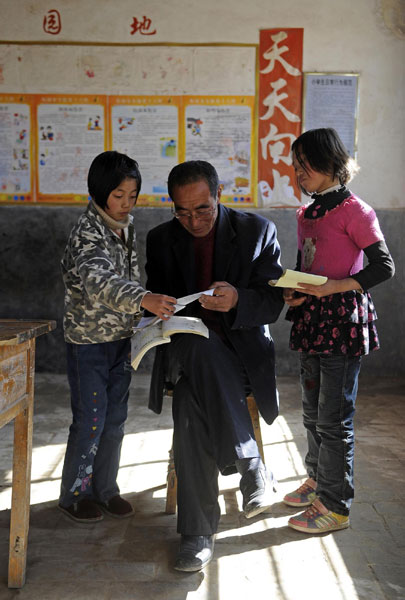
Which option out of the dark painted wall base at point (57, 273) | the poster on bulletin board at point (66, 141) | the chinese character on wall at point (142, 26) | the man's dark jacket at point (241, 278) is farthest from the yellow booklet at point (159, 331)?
the chinese character on wall at point (142, 26)

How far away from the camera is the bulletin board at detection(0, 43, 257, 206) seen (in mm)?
5137

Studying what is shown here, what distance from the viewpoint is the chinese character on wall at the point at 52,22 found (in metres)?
5.11

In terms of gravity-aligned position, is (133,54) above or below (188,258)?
above

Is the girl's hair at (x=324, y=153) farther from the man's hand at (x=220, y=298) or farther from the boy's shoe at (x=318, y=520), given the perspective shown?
the boy's shoe at (x=318, y=520)

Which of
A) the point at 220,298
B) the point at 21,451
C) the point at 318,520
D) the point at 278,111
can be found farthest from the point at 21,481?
the point at 278,111

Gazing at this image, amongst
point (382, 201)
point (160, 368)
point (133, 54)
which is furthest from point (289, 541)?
point (133, 54)

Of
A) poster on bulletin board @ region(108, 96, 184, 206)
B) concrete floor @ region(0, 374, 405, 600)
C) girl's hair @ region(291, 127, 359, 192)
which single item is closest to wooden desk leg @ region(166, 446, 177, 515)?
concrete floor @ region(0, 374, 405, 600)

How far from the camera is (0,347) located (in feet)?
6.00

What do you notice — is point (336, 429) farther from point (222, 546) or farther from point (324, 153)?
point (324, 153)

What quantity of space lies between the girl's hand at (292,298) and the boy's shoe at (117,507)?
107 cm

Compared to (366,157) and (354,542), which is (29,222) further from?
(354,542)

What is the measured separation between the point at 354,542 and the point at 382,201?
344cm

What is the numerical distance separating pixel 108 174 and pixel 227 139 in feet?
9.50

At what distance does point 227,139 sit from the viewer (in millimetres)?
5223
